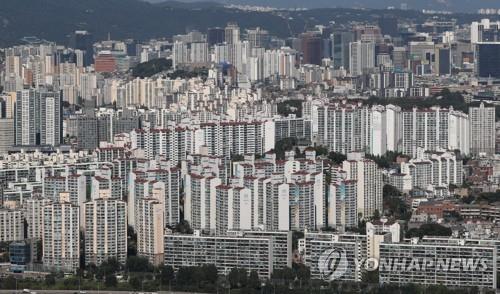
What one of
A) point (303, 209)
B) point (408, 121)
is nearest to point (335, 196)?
point (303, 209)

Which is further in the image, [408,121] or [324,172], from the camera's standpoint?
[408,121]

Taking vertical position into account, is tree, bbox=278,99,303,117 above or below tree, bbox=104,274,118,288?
above

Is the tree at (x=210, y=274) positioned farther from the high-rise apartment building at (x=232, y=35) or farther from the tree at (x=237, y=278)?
the high-rise apartment building at (x=232, y=35)

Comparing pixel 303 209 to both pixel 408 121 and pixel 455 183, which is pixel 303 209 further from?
pixel 408 121

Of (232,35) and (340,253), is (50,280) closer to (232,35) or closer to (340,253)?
(340,253)

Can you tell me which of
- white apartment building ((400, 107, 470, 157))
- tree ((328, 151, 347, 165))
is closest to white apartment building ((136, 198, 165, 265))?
tree ((328, 151, 347, 165))

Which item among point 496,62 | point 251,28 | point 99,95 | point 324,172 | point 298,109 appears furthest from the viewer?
point 251,28

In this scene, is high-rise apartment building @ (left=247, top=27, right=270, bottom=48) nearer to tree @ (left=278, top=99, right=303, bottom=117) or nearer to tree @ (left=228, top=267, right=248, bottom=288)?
tree @ (left=278, top=99, right=303, bottom=117)

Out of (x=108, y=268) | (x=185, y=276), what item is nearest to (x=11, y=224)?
(x=108, y=268)

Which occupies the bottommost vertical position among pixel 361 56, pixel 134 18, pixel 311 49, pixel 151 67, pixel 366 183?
pixel 366 183
